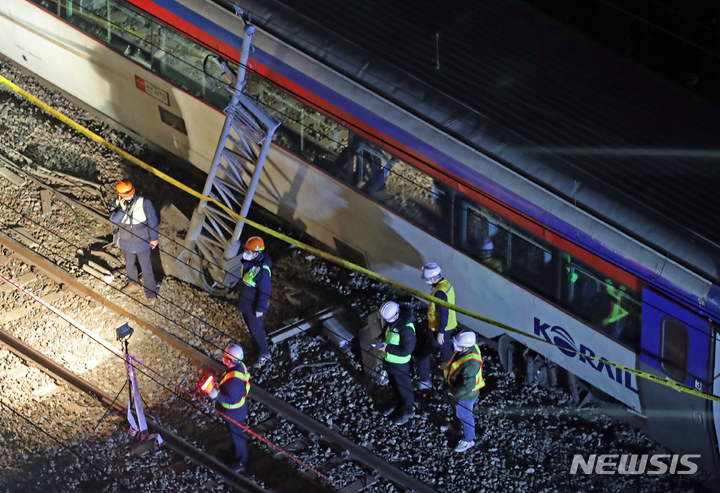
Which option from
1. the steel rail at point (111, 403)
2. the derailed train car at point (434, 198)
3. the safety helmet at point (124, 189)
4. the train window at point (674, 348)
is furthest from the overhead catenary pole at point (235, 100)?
the train window at point (674, 348)

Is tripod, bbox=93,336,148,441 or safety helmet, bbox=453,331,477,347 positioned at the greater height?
safety helmet, bbox=453,331,477,347

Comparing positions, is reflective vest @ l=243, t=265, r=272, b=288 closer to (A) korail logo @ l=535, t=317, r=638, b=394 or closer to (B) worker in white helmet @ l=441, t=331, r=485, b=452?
(B) worker in white helmet @ l=441, t=331, r=485, b=452

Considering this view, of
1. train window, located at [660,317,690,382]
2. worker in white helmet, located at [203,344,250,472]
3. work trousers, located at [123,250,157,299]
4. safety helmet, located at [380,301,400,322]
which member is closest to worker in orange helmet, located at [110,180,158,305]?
work trousers, located at [123,250,157,299]

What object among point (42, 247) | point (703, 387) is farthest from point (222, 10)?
point (703, 387)

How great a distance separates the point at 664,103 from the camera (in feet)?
32.6

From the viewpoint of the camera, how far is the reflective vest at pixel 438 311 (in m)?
8.90

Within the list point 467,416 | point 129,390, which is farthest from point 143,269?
point 467,416

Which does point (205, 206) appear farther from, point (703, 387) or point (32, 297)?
point (703, 387)

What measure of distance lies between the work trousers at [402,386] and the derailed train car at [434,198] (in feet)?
3.94

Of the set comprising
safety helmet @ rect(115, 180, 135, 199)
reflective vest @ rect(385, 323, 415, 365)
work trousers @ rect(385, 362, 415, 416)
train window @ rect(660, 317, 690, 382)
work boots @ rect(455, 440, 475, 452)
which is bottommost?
work boots @ rect(455, 440, 475, 452)

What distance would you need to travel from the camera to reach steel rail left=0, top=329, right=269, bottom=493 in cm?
838

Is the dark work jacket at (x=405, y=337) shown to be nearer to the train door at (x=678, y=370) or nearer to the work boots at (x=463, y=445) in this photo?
the work boots at (x=463, y=445)

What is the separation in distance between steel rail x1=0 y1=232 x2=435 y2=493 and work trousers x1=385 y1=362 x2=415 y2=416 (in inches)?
24.0

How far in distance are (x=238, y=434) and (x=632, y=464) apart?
12.7 ft
